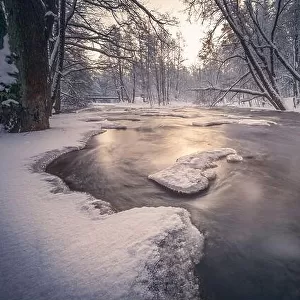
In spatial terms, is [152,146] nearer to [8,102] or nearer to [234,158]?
[234,158]

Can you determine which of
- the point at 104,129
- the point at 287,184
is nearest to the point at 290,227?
the point at 287,184

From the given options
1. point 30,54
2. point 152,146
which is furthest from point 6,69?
point 152,146

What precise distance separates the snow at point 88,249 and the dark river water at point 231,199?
0.70 feet

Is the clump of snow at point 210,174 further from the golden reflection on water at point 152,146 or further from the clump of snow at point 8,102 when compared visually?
the clump of snow at point 8,102

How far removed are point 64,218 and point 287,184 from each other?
2.83 metres

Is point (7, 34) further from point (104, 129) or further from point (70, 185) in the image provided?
point (70, 185)

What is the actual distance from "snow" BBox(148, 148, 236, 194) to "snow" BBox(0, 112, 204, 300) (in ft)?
2.41

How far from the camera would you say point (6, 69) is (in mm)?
5938

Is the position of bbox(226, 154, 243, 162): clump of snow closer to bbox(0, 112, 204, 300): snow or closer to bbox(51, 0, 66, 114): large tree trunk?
→ bbox(0, 112, 204, 300): snow

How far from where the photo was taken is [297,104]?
20.2m

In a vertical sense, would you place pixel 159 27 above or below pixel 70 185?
above

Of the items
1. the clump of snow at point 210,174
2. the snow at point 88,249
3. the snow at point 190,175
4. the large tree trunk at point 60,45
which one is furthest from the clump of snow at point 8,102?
the clump of snow at point 210,174

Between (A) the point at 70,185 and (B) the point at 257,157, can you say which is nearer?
(A) the point at 70,185

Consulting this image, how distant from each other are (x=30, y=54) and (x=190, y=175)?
5.34m
